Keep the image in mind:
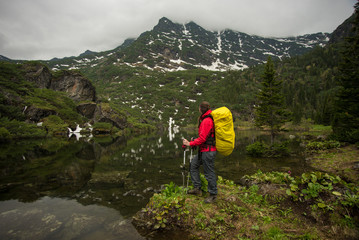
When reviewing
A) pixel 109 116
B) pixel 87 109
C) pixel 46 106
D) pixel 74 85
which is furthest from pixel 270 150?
pixel 74 85

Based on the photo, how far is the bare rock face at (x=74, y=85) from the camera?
10294cm

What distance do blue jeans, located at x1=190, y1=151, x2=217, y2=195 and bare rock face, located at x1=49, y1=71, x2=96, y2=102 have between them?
115946mm

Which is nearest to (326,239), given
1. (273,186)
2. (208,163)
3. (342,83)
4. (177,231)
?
(273,186)

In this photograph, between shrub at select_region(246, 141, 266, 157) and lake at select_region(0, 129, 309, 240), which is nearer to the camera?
lake at select_region(0, 129, 309, 240)

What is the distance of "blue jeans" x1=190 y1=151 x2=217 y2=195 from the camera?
556 centimetres

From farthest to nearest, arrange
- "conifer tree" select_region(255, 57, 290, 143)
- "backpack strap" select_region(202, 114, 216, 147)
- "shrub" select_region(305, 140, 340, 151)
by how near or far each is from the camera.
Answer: "conifer tree" select_region(255, 57, 290, 143) < "shrub" select_region(305, 140, 340, 151) < "backpack strap" select_region(202, 114, 216, 147)

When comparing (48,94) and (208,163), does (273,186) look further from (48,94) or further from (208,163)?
(48,94)

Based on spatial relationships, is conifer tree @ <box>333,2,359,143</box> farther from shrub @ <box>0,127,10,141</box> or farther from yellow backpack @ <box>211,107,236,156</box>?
shrub @ <box>0,127,10,141</box>

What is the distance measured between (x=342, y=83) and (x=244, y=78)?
611ft

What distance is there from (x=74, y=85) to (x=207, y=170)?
121 metres

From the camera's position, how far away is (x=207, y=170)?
565 centimetres

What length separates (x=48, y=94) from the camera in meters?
80.4

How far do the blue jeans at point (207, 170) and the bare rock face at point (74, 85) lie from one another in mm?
115946

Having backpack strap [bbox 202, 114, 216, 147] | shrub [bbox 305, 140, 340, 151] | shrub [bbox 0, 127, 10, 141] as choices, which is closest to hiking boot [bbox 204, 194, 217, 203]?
backpack strap [bbox 202, 114, 216, 147]
